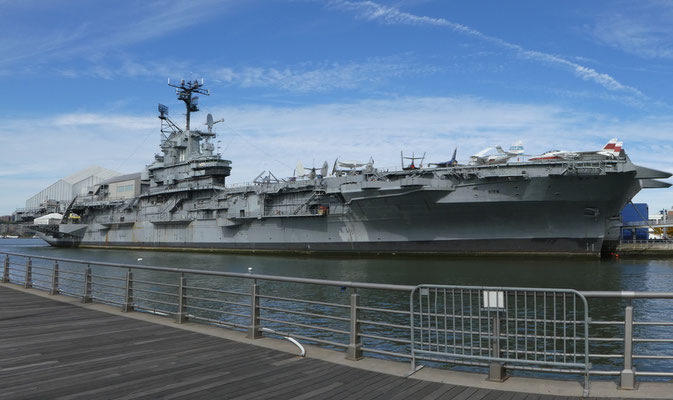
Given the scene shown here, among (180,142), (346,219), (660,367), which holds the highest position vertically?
(180,142)

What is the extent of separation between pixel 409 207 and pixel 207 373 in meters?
31.6

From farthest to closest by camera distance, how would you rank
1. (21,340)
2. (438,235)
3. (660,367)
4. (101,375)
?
(438,235), (660,367), (21,340), (101,375)

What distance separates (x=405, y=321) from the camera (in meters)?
14.4

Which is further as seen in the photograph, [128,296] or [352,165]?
[352,165]

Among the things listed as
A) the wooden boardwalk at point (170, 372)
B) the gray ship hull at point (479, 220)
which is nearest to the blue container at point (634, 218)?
the gray ship hull at point (479, 220)

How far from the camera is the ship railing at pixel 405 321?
5.43 metres

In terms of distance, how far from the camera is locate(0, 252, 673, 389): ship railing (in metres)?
5.43

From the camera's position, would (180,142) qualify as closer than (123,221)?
Yes

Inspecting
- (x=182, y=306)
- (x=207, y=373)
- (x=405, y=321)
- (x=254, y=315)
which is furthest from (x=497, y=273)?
(x=207, y=373)

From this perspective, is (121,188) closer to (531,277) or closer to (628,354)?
(531,277)

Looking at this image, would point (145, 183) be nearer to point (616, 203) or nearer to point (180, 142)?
point (180, 142)

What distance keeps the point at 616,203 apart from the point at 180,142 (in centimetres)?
4353

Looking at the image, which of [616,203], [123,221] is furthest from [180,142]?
[616,203]

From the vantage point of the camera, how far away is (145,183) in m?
59.8
